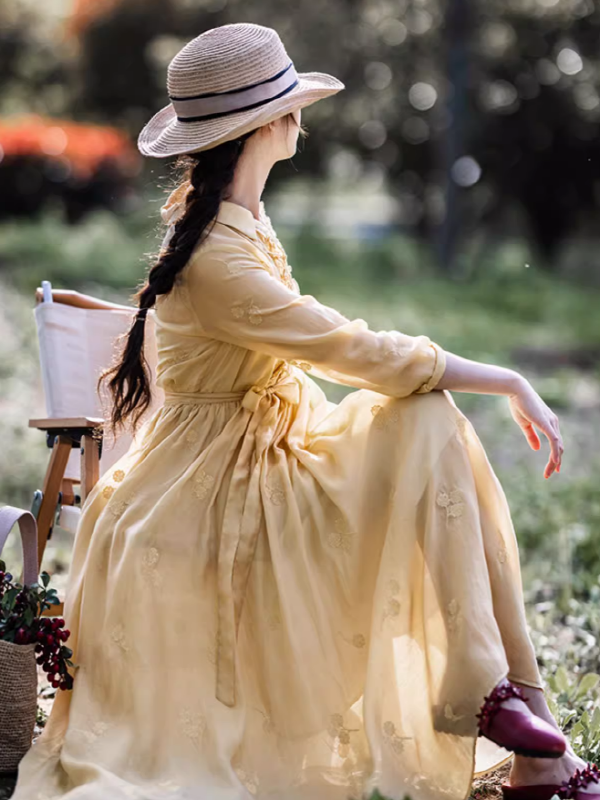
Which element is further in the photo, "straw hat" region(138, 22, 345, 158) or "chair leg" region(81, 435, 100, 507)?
"chair leg" region(81, 435, 100, 507)

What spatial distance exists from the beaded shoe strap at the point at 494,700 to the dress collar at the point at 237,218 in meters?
1.07

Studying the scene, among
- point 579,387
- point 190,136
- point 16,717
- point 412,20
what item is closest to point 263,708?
point 16,717

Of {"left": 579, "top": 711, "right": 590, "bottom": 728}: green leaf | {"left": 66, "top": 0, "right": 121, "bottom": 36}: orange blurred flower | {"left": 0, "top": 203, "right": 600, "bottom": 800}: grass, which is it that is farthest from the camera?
{"left": 66, "top": 0, "right": 121, "bottom": 36}: orange blurred flower

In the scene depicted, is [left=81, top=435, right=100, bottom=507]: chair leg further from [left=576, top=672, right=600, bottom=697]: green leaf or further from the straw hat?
[left=576, top=672, right=600, bottom=697]: green leaf

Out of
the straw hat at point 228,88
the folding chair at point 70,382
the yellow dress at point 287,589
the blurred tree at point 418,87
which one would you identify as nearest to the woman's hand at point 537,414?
the yellow dress at point 287,589

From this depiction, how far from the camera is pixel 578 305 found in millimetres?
11680

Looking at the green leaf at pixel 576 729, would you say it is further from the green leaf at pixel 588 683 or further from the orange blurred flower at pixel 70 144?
the orange blurred flower at pixel 70 144

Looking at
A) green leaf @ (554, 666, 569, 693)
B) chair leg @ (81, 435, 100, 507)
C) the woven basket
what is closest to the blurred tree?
green leaf @ (554, 666, 569, 693)

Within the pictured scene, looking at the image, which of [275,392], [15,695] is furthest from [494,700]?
[15,695]

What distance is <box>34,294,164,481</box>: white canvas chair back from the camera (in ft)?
10.5

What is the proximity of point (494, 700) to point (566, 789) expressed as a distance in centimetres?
27

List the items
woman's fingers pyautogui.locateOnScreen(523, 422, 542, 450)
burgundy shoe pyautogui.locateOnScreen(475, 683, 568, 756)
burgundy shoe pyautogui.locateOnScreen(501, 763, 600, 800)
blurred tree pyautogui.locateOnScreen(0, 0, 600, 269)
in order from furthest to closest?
blurred tree pyautogui.locateOnScreen(0, 0, 600, 269) → woman's fingers pyautogui.locateOnScreen(523, 422, 542, 450) → burgundy shoe pyautogui.locateOnScreen(501, 763, 600, 800) → burgundy shoe pyautogui.locateOnScreen(475, 683, 568, 756)

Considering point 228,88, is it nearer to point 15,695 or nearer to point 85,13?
point 15,695

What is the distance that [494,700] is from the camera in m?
2.19
